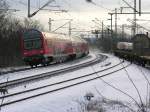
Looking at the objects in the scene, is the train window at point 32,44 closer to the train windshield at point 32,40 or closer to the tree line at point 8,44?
the train windshield at point 32,40

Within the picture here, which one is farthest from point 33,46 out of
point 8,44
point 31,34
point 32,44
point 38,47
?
point 8,44

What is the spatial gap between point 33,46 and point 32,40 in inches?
21.8

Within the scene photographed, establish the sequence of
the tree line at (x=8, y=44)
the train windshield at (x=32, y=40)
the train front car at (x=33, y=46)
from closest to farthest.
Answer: the train front car at (x=33, y=46)
the train windshield at (x=32, y=40)
the tree line at (x=8, y=44)

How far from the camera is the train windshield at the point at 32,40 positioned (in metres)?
42.3

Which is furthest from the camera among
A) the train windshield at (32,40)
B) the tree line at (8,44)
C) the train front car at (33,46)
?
the tree line at (8,44)

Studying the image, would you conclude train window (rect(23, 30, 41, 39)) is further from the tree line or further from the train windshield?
the tree line

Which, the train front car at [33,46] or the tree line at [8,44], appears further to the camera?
the tree line at [8,44]

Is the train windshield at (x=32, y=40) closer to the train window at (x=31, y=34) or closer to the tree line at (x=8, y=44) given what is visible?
the train window at (x=31, y=34)

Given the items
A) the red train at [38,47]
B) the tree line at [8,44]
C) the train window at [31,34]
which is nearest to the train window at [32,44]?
the red train at [38,47]

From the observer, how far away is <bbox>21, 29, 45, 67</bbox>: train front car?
138 ft

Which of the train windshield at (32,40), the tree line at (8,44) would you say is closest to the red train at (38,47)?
the train windshield at (32,40)

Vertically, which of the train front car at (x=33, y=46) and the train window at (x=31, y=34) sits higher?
the train window at (x=31, y=34)

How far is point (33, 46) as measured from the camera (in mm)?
42719

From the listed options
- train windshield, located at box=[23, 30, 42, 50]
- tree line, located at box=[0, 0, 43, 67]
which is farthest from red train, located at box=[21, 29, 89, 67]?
tree line, located at box=[0, 0, 43, 67]
